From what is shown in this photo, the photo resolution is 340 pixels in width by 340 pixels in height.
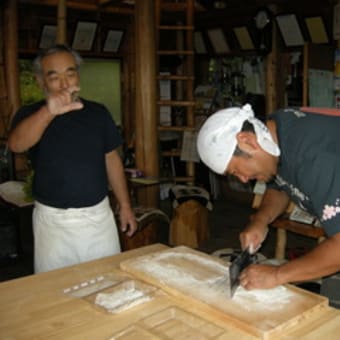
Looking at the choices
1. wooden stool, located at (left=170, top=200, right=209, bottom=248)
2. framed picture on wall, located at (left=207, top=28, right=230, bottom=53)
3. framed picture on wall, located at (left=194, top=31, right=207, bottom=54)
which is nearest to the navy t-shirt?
wooden stool, located at (left=170, top=200, right=209, bottom=248)

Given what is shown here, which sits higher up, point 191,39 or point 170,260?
point 191,39

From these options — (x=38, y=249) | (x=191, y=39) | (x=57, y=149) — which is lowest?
(x=38, y=249)

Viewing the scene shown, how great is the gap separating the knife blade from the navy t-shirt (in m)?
0.29

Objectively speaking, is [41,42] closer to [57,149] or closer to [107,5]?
[107,5]

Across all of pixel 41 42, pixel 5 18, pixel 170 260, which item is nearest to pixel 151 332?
pixel 170 260

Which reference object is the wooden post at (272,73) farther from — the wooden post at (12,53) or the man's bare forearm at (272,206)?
the man's bare forearm at (272,206)

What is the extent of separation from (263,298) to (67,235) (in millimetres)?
1032

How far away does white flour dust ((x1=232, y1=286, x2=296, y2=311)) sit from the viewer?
1.44 m

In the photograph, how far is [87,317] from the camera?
141cm

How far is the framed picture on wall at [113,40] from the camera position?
5.72 meters

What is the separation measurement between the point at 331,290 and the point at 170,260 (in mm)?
913

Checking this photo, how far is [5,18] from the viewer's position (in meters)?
4.73

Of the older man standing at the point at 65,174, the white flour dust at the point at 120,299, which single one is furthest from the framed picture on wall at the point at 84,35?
the white flour dust at the point at 120,299

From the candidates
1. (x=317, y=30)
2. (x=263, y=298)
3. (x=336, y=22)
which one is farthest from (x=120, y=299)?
(x=317, y=30)
